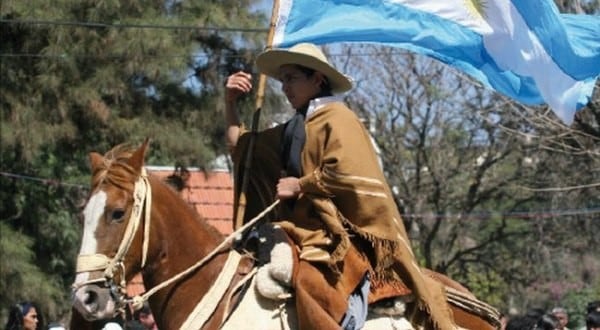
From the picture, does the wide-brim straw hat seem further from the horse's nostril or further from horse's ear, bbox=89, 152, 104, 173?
the horse's nostril

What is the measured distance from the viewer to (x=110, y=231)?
7008mm

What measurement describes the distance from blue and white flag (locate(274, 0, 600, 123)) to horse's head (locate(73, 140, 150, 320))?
6.45ft

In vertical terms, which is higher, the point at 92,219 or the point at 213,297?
the point at 92,219

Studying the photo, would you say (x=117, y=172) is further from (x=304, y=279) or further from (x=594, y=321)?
(x=594, y=321)

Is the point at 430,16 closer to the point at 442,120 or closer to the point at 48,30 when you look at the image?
the point at 48,30

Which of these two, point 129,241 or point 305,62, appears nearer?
point 129,241

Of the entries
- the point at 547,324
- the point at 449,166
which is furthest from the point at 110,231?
the point at 449,166

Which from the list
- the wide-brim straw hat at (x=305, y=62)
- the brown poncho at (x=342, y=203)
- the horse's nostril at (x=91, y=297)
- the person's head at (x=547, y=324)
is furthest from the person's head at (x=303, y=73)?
the person's head at (x=547, y=324)

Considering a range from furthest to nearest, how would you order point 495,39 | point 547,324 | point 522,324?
point 522,324
point 547,324
point 495,39

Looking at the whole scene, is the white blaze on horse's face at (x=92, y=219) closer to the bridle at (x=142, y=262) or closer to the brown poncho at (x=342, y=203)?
the bridle at (x=142, y=262)

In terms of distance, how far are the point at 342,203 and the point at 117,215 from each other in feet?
3.92

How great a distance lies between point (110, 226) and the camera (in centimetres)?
701

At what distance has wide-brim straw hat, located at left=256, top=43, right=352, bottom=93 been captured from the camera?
7324 millimetres

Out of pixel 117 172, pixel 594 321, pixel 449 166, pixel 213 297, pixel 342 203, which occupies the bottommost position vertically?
pixel 449 166
